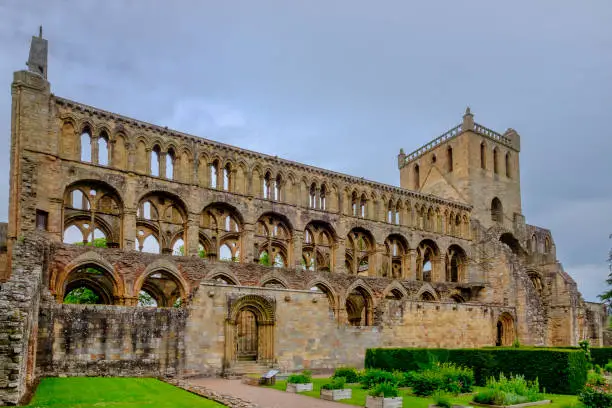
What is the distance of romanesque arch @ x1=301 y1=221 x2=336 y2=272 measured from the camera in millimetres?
40531

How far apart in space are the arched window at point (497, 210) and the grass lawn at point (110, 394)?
39.7 meters

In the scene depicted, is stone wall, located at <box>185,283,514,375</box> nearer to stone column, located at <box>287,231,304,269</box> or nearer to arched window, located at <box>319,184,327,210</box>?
stone column, located at <box>287,231,304,269</box>

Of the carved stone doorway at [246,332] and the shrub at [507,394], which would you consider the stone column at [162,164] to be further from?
the shrub at [507,394]

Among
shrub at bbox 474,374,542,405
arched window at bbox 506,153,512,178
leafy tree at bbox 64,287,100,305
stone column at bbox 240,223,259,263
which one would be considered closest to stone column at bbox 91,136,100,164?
stone column at bbox 240,223,259,263

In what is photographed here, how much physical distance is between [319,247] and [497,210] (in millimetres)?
16842

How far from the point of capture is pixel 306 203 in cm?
3925

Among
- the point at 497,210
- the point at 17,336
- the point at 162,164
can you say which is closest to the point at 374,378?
the point at 17,336

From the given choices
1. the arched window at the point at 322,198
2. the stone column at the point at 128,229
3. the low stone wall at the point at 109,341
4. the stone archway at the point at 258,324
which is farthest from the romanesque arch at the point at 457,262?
the low stone wall at the point at 109,341

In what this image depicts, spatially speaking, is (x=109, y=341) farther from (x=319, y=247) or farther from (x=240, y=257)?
(x=319, y=247)

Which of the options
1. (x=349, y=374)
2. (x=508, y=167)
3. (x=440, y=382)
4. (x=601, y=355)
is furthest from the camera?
(x=508, y=167)

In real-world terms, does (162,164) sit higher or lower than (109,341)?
higher

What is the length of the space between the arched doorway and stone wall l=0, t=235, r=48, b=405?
32.9 meters

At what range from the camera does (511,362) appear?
20.6m

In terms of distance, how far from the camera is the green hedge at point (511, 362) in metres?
18.8
